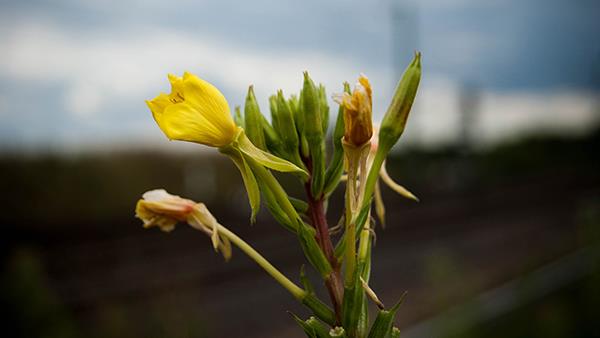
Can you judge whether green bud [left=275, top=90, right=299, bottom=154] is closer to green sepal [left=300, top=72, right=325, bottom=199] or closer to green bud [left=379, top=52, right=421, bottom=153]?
green sepal [left=300, top=72, right=325, bottom=199]

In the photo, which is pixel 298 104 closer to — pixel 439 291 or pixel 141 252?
pixel 439 291

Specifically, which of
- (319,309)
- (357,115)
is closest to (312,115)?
(357,115)

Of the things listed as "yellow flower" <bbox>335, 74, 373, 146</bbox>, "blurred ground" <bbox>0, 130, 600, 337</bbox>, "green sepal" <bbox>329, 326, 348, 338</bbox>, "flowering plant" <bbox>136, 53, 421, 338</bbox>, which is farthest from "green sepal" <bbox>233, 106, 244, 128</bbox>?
"blurred ground" <bbox>0, 130, 600, 337</bbox>

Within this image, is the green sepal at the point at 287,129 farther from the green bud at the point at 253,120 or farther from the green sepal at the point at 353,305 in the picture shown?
the green sepal at the point at 353,305

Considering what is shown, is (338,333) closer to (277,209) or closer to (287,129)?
(277,209)

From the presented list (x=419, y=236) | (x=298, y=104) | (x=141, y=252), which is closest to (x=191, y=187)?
(x=141, y=252)

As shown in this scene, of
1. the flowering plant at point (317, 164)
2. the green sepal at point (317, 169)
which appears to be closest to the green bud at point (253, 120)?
the flowering plant at point (317, 164)
